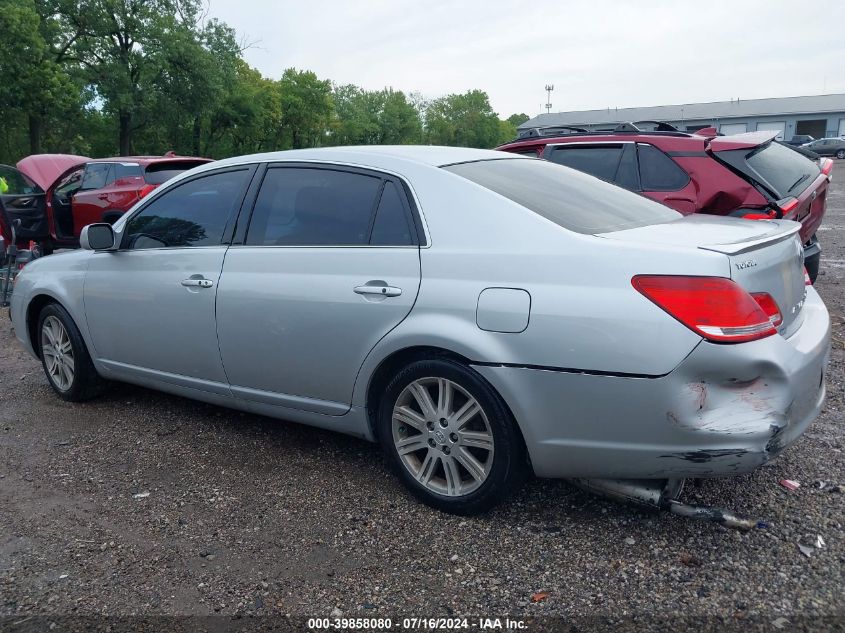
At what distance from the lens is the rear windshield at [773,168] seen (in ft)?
19.6

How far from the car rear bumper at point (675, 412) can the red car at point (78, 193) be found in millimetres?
8913

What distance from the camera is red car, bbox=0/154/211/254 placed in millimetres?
10578

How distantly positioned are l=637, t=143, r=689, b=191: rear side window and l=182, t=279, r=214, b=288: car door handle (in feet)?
13.4

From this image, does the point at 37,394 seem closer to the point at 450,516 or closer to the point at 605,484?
the point at 450,516

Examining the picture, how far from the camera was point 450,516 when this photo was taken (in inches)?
128

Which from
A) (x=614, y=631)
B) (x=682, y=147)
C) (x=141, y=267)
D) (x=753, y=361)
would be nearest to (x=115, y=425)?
(x=141, y=267)

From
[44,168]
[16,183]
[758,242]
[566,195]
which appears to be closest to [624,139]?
[566,195]

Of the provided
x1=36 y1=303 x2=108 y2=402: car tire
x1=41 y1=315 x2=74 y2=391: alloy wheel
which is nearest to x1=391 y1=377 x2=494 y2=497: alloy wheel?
x1=36 y1=303 x2=108 y2=402: car tire

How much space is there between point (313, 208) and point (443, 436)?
4.47ft

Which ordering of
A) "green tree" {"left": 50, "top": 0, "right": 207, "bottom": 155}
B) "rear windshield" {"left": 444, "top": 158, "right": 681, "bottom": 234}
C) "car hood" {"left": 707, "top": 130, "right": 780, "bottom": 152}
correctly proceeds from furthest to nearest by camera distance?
"green tree" {"left": 50, "top": 0, "right": 207, "bottom": 155}
"car hood" {"left": 707, "top": 130, "right": 780, "bottom": 152}
"rear windshield" {"left": 444, "top": 158, "right": 681, "bottom": 234}

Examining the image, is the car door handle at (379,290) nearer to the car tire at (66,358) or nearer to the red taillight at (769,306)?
the red taillight at (769,306)

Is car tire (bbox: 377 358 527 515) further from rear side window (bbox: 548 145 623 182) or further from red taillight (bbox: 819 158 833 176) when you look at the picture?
red taillight (bbox: 819 158 833 176)

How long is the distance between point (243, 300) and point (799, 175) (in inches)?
203

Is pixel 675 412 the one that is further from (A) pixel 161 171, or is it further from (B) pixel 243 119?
(B) pixel 243 119
